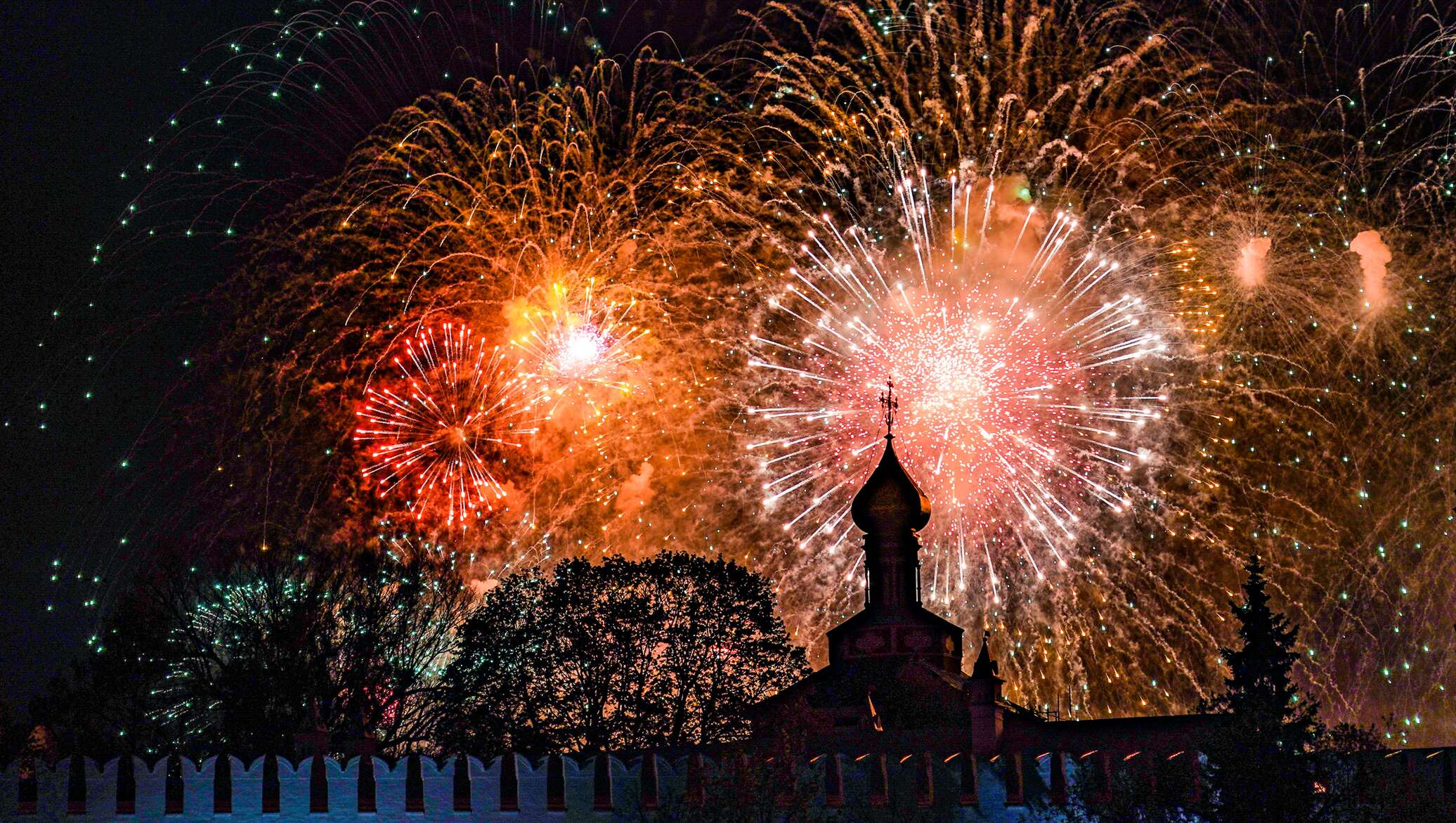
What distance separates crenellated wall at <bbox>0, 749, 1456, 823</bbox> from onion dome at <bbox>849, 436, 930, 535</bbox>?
28550mm

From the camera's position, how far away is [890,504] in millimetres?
59031

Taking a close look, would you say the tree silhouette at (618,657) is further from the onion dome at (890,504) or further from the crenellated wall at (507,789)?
the crenellated wall at (507,789)

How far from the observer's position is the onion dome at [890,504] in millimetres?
59000

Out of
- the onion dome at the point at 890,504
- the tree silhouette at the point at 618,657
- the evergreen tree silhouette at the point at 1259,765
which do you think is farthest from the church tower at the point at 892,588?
the evergreen tree silhouette at the point at 1259,765

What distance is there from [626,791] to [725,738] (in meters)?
15.3

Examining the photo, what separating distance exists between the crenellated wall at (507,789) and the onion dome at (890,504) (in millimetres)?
28550

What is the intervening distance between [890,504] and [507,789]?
30218 millimetres

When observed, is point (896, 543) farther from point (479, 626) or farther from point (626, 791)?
point (626, 791)

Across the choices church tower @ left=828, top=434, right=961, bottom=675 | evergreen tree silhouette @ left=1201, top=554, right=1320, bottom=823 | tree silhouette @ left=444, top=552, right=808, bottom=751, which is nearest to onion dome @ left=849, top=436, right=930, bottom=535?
church tower @ left=828, top=434, right=961, bottom=675

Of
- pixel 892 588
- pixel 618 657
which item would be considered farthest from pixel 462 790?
pixel 892 588

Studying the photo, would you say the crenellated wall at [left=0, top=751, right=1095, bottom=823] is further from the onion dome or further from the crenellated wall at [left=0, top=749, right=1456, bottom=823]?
the onion dome

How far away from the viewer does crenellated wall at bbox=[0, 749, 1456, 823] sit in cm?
3000

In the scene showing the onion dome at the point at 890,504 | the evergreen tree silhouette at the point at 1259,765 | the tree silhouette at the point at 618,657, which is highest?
the onion dome at the point at 890,504

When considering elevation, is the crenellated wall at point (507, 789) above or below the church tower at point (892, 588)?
below
